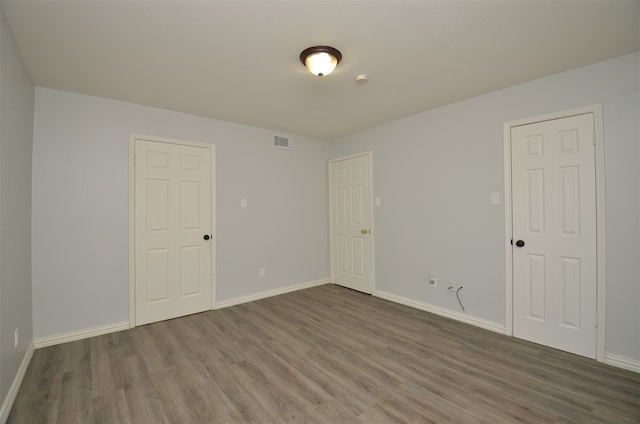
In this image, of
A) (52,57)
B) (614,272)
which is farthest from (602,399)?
(52,57)

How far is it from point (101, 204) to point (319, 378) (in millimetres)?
2864

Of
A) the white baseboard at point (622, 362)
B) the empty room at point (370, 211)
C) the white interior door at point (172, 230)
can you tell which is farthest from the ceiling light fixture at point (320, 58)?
the white baseboard at point (622, 362)

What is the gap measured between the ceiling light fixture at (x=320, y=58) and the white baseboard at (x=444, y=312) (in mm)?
2981

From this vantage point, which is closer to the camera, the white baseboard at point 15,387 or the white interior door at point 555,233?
the white baseboard at point 15,387

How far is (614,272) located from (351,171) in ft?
10.6

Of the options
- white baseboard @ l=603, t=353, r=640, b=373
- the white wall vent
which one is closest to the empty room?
white baseboard @ l=603, t=353, r=640, b=373

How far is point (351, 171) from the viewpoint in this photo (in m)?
4.63

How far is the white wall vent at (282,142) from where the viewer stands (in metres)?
4.39

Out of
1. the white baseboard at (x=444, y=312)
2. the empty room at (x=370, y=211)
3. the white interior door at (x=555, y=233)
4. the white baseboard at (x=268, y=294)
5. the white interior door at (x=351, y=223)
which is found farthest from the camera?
the white interior door at (x=351, y=223)

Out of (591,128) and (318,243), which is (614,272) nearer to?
(591,128)

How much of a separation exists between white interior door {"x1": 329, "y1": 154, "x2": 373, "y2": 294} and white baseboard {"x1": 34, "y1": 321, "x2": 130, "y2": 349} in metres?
3.08

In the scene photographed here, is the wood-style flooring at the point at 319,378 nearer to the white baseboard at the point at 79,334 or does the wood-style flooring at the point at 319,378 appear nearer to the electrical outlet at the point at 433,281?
the white baseboard at the point at 79,334

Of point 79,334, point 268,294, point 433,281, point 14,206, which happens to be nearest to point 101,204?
point 14,206

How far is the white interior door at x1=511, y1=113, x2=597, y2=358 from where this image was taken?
8.04 ft
